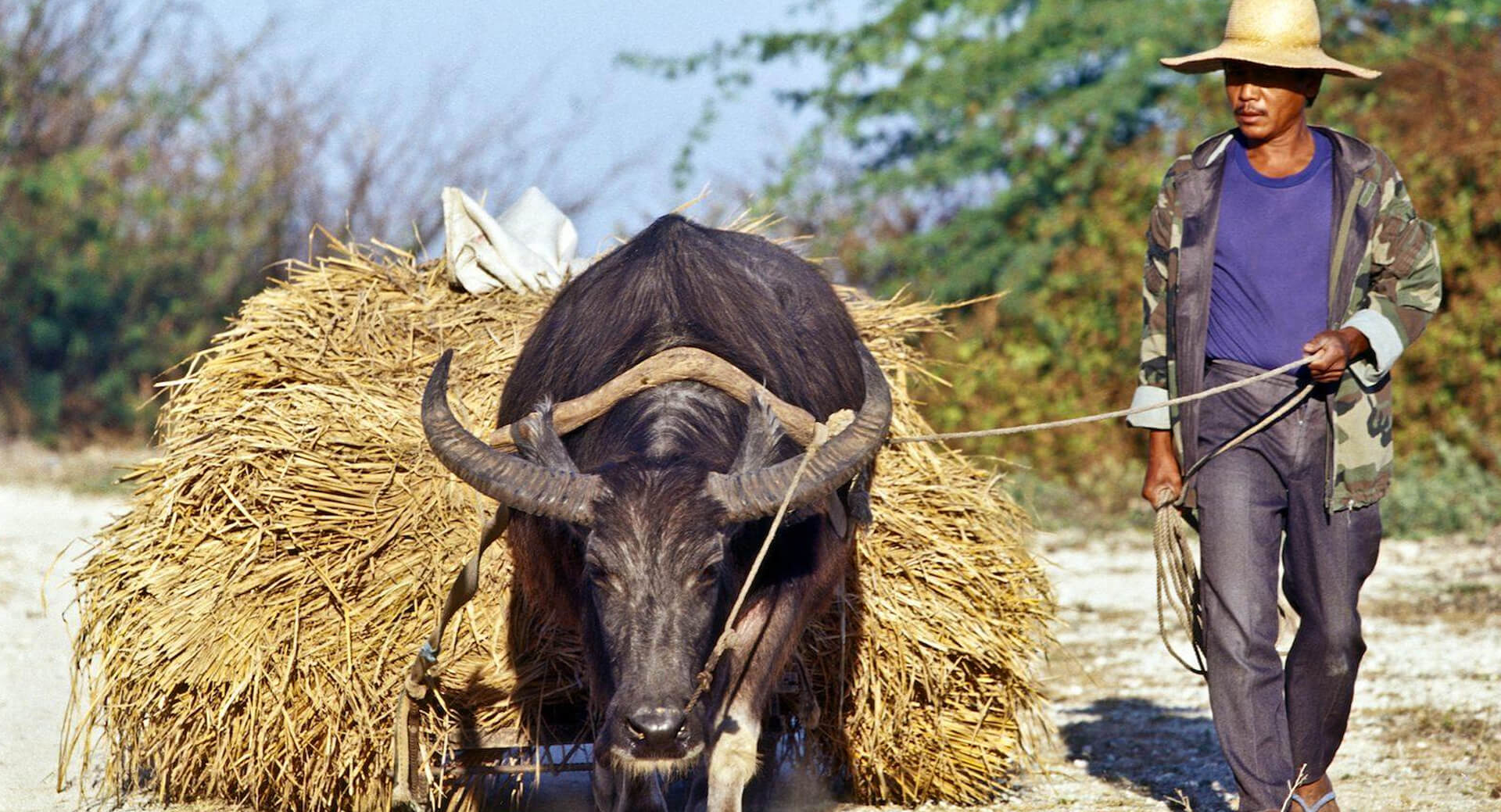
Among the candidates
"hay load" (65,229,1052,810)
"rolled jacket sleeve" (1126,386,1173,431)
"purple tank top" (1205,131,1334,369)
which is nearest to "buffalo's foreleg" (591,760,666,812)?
"hay load" (65,229,1052,810)

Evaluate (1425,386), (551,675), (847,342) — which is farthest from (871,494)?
(1425,386)

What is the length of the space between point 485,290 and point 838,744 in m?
2.13

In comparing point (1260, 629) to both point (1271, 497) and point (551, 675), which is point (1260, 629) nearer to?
point (1271, 497)

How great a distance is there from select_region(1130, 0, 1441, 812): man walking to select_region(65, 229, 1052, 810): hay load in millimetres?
1103

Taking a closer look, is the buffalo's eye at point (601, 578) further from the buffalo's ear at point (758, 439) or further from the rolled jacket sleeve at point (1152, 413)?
the rolled jacket sleeve at point (1152, 413)

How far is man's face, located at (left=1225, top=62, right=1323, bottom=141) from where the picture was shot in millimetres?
4395

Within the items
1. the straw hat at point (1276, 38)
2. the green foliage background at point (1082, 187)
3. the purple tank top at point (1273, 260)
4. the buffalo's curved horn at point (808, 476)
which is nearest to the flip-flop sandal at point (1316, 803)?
the purple tank top at point (1273, 260)

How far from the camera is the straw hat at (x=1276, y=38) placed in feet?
14.3

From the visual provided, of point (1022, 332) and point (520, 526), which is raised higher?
point (1022, 332)

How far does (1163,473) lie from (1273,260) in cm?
69

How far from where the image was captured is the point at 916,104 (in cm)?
1552

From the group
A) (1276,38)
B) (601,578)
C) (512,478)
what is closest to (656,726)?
(601,578)

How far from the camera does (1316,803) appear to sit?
4.48 metres

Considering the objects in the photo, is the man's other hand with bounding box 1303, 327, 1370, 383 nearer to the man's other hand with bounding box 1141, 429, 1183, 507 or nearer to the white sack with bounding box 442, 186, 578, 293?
the man's other hand with bounding box 1141, 429, 1183, 507
